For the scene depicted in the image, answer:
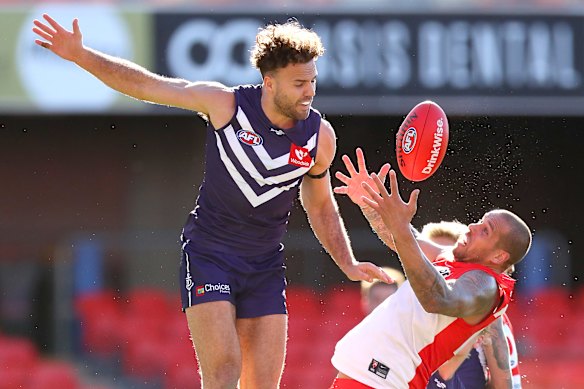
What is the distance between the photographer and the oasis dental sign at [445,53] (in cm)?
1302

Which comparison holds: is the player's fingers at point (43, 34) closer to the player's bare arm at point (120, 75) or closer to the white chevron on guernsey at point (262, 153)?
the player's bare arm at point (120, 75)

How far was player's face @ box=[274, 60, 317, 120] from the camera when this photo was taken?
5660 millimetres

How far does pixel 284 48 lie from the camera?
223 inches

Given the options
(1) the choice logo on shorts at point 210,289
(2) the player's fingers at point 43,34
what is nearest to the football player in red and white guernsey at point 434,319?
(1) the choice logo on shorts at point 210,289

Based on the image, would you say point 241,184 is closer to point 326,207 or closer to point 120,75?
point 326,207

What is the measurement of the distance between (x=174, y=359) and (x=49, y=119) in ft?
16.3

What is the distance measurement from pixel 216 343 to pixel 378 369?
87cm

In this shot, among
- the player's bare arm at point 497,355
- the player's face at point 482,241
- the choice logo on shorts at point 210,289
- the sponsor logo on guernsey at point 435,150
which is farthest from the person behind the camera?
the sponsor logo on guernsey at point 435,150

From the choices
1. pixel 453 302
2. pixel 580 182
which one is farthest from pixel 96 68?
pixel 580 182

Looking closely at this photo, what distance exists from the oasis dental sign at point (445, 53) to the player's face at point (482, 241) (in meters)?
7.20

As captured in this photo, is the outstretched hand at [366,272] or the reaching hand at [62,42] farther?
the outstretched hand at [366,272]

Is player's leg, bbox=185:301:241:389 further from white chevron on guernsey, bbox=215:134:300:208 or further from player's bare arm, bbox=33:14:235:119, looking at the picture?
player's bare arm, bbox=33:14:235:119

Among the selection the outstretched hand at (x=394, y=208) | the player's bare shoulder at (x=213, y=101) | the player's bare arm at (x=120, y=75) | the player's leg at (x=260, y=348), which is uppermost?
the player's bare arm at (x=120, y=75)

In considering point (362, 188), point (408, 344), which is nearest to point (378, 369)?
point (408, 344)
